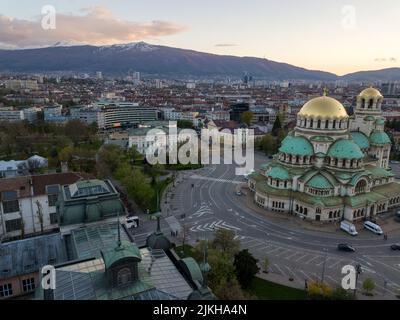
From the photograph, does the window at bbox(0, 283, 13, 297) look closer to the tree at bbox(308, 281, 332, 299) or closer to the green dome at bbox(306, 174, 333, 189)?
the tree at bbox(308, 281, 332, 299)

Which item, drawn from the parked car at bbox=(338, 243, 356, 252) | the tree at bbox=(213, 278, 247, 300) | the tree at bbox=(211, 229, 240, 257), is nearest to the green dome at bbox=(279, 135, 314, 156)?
the parked car at bbox=(338, 243, 356, 252)

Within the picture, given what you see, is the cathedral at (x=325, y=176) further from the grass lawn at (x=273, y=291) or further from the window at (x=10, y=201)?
the window at (x=10, y=201)

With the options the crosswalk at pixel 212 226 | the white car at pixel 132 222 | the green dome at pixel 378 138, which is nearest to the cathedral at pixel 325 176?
the green dome at pixel 378 138

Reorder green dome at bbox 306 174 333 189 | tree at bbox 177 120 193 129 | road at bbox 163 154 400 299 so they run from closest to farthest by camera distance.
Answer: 1. road at bbox 163 154 400 299
2. green dome at bbox 306 174 333 189
3. tree at bbox 177 120 193 129

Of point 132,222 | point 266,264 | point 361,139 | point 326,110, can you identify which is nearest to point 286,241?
point 266,264

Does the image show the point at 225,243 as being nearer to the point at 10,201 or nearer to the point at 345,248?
the point at 345,248
